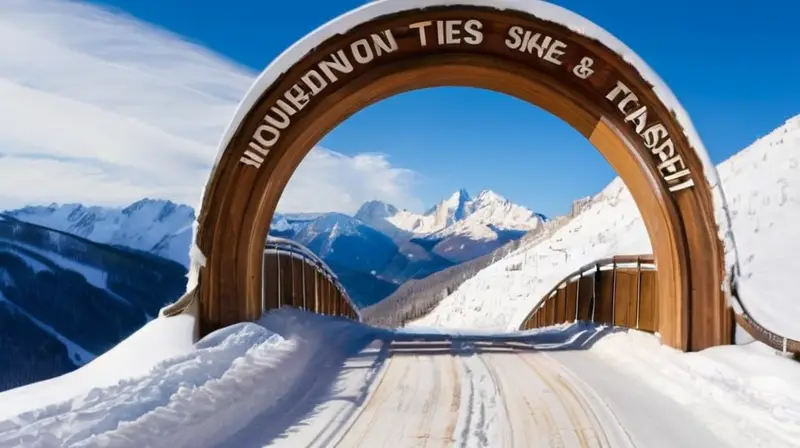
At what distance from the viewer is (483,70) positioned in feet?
32.4

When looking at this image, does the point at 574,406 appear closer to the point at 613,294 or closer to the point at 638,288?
the point at 638,288

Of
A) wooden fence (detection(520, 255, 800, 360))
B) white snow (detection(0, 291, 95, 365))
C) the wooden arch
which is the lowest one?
white snow (detection(0, 291, 95, 365))

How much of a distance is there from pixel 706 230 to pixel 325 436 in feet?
19.7

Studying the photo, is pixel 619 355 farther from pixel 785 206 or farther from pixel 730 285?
pixel 785 206

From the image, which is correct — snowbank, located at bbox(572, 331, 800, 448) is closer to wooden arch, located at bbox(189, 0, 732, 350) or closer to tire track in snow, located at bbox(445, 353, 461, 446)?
wooden arch, located at bbox(189, 0, 732, 350)

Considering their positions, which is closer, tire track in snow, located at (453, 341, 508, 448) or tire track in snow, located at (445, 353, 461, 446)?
tire track in snow, located at (453, 341, 508, 448)

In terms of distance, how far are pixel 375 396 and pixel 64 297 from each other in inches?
7315

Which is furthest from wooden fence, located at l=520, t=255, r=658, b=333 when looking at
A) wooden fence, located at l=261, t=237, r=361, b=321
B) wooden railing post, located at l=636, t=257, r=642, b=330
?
wooden fence, located at l=261, t=237, r=361, b=321

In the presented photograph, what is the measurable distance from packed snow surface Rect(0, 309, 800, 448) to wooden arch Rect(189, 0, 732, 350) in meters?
0.81

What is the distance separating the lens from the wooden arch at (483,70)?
9.03 metres

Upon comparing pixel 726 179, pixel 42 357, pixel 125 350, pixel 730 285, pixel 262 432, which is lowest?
pixel 42 357

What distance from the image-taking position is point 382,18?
9.24 meters

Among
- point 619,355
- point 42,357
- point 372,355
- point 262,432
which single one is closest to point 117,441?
point 262,432

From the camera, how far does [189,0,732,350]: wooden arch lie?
9.03 meters
